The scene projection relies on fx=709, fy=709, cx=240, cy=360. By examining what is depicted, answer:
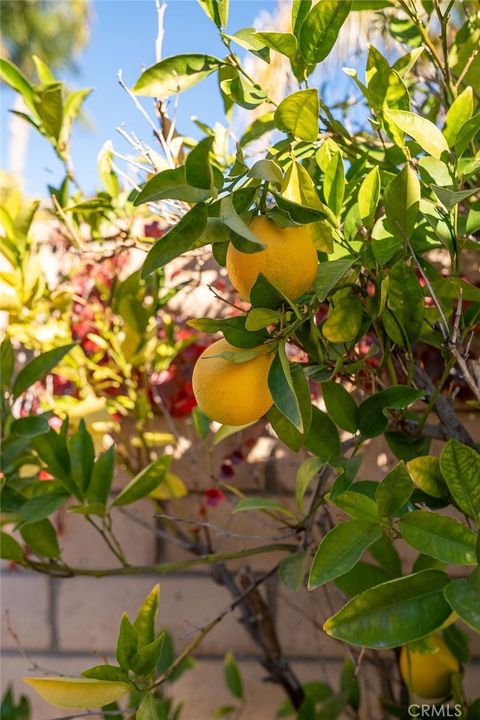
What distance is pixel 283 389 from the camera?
0.41 meters

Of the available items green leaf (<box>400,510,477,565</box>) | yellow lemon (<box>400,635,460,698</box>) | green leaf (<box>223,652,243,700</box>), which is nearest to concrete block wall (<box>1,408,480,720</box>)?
green leaf (<box>223,652,243,700</box>)

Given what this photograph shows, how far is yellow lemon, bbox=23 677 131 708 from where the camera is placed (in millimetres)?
513

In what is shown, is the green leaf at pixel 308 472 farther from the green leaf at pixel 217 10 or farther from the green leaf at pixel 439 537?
the green leaf at pixel 217 10

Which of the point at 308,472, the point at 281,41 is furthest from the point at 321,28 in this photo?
the point at 308,472

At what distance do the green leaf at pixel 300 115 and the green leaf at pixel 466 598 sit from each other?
0.94ft

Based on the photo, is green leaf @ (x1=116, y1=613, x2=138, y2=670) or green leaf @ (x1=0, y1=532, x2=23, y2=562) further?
green leaf @ (x1=0, y1=532, x2=23, y2=562)

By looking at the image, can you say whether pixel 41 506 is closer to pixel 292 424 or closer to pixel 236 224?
pixel 292 424

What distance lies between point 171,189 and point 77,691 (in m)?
0.37

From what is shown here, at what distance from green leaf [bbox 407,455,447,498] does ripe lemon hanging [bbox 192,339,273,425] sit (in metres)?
0.11

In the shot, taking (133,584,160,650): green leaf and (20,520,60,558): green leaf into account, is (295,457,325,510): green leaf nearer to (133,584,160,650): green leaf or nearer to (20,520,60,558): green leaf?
(133,584,160,650): green leaf

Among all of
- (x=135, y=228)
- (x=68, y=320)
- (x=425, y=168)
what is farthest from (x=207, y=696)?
(x=425, y=168)

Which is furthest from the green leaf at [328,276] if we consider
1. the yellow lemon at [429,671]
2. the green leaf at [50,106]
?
Answer: the yellow lemon at [429,671]

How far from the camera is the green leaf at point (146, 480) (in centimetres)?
68

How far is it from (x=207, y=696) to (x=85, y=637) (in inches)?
7.9
